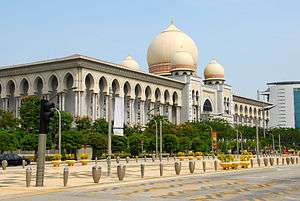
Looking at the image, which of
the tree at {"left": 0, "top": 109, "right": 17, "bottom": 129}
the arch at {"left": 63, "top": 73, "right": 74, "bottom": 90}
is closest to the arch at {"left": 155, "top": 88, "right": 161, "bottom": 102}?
the arch at {"left": 63, "top": 73, "right": 74, "bottom": 90}

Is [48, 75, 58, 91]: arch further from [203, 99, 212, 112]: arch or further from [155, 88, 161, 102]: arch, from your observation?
[203, 99, 212, 112]: arch

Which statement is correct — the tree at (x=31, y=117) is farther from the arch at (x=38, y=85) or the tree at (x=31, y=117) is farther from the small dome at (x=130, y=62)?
the small dome at (x=130, y=62)

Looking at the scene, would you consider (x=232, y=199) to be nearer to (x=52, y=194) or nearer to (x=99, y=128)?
(x=52, y=194)

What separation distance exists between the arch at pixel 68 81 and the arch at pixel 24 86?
9.67 m

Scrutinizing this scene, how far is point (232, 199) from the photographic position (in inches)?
732

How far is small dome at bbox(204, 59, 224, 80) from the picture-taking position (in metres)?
131

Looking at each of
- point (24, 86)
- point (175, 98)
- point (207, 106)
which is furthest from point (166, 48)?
point (24, 86)

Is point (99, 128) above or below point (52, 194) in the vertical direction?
above

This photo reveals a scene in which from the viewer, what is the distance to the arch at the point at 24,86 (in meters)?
99.6

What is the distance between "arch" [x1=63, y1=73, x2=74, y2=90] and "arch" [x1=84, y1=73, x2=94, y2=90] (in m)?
2.51

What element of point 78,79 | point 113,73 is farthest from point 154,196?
point 113,73

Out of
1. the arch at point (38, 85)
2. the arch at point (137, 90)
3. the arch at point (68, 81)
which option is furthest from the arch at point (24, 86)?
the arch at point (137, 90)

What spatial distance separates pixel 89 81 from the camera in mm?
94438

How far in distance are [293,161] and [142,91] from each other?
50372mm
